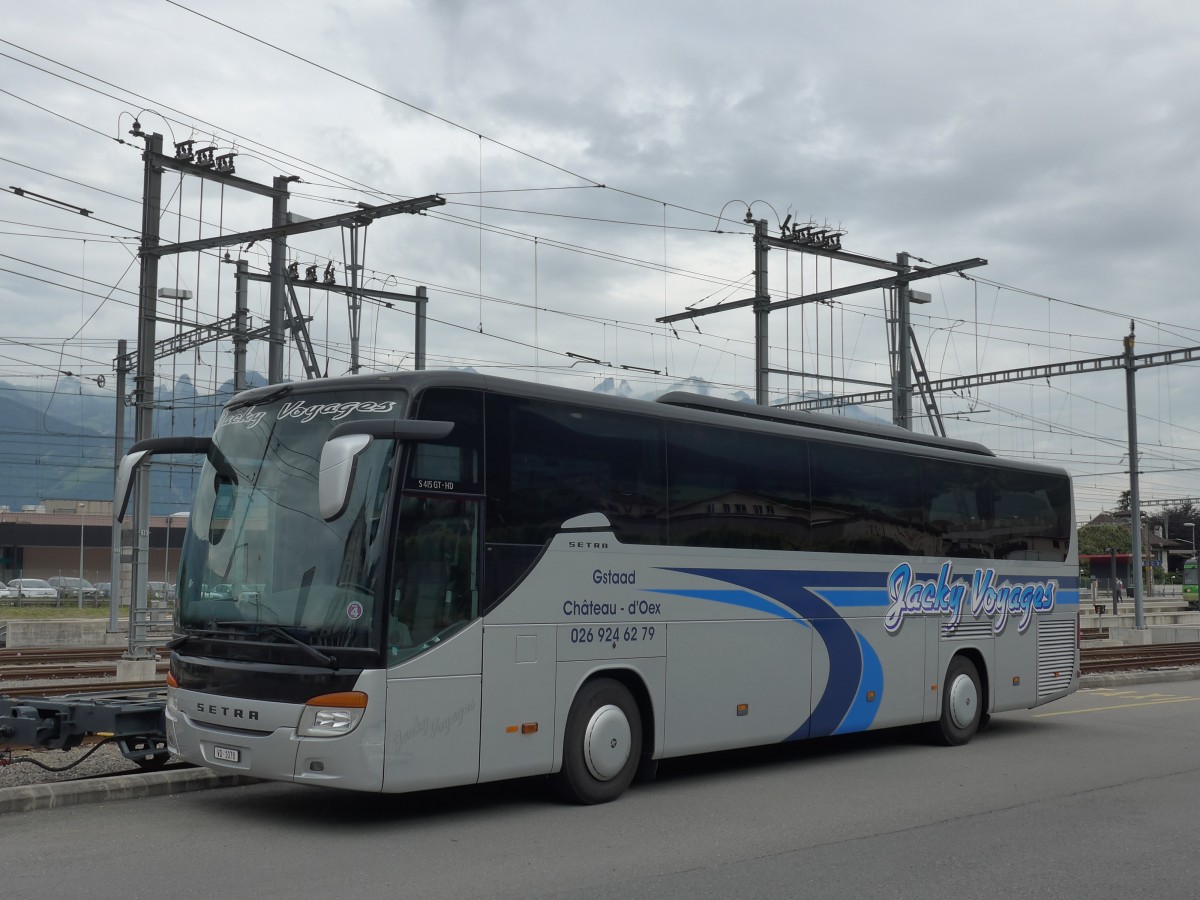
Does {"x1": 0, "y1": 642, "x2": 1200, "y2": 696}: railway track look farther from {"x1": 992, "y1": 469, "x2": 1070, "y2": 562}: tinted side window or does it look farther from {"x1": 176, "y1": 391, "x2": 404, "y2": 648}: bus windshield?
{"x1": 992, "y1": 469, "x2": 1070, "y2": 562}: tinted side window

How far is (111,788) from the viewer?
9.60 m

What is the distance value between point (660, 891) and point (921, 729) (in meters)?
8.18

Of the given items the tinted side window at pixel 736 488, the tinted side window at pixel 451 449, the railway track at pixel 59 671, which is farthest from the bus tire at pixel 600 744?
the railway track at pixel 59 671

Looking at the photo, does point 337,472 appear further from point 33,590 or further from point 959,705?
point 33,590

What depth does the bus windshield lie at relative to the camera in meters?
8.75

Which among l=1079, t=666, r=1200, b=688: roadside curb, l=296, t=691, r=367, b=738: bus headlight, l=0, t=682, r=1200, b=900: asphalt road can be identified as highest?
l=296, t=691, r=367, b=738: bus headlight

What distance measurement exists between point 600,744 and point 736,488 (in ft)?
8.99

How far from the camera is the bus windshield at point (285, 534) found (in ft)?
28.7

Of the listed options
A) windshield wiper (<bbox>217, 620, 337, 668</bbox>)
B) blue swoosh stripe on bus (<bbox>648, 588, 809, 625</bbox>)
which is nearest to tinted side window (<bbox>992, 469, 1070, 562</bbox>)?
blue swoosh stripe on bus (<bbox>648, 588, 809, 625</bbox>)

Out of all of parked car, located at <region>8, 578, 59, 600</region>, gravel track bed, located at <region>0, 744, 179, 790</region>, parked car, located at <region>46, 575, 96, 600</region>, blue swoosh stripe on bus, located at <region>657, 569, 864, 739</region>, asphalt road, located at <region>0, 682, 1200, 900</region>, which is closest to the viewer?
asphalt road, located at <region>0, 682, 1200, 900</region>

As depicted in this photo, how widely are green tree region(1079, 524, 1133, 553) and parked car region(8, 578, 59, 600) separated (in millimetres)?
80613

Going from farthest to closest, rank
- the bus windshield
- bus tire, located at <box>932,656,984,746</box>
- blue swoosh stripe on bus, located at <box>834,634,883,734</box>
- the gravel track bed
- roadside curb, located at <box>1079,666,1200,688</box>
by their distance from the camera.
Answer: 1. roadside curb, located at <box>1079,666,1200,688</box>
2. bus tire, located at <box>932,656,984,746</box>
3. blue swoosh stripe on bus, located at <box>834,634,883,734</box>
4. the gravel track bed
5. the bus windshield

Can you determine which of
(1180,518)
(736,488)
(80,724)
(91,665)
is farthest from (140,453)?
(1180,518)

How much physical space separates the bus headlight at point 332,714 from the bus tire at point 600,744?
1931 mm
